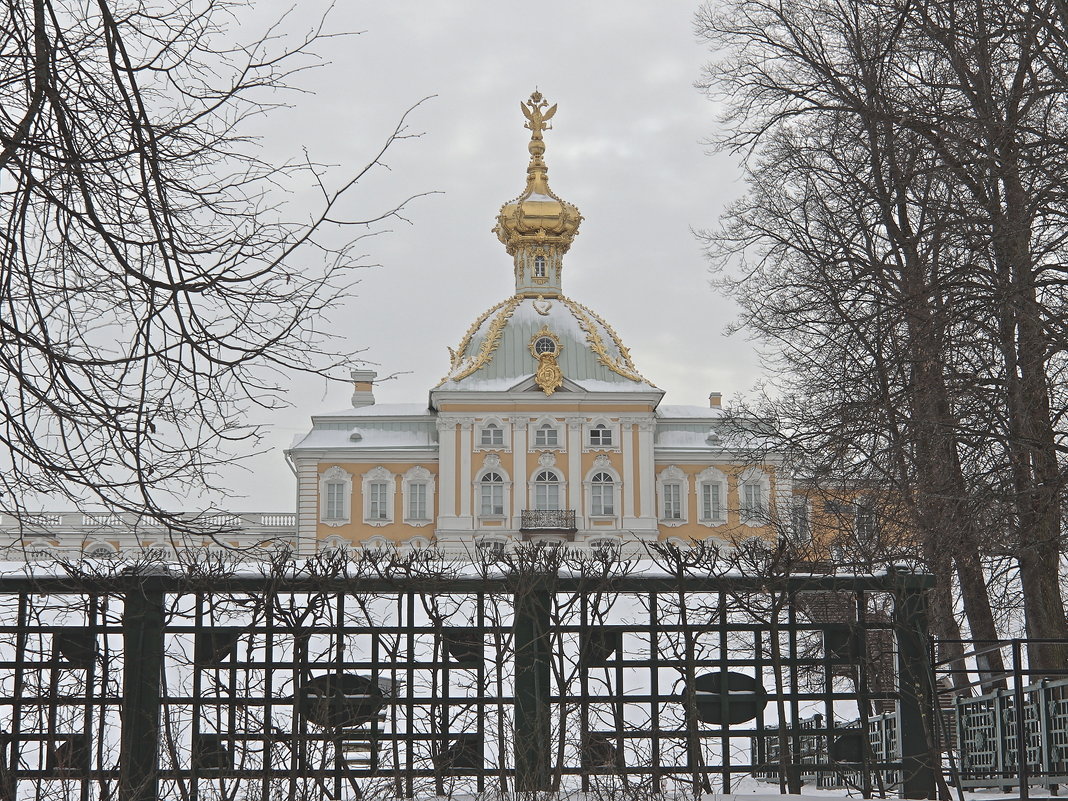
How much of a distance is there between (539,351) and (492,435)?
11.8 ft

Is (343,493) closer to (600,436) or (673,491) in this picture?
(600,436)

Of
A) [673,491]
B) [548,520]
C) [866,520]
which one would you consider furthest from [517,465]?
[866,520]

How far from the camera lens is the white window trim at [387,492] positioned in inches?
1971

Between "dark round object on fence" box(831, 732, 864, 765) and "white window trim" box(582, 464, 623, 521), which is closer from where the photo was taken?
"dark round object on fence" box(831, 732, 864, 765)

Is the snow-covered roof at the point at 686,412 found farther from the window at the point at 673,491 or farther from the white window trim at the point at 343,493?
the white window trim at the point at 343,493

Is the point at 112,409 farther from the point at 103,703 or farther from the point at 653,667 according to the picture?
the point at 653,667

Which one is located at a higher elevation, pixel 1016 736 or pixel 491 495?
pixel 491 495

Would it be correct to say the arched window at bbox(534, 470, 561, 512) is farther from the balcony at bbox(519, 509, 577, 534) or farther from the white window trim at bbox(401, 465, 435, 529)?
the white window trim at bbox(401, 465, 435, 529)

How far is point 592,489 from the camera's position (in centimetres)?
5025

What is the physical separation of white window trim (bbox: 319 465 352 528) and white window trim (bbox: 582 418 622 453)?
28.4 feet

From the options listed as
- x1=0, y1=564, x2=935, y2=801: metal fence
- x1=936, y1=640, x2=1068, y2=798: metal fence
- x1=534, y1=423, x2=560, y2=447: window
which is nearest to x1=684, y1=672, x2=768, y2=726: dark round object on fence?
x1=0, y1=564, x2=935, y2=801: metal fence

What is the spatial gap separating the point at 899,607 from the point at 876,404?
4.82m

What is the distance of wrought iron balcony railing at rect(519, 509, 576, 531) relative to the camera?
49.3m

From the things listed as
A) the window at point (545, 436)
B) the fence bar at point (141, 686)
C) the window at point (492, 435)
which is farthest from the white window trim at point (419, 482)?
the fence bar at point (141, 686)
